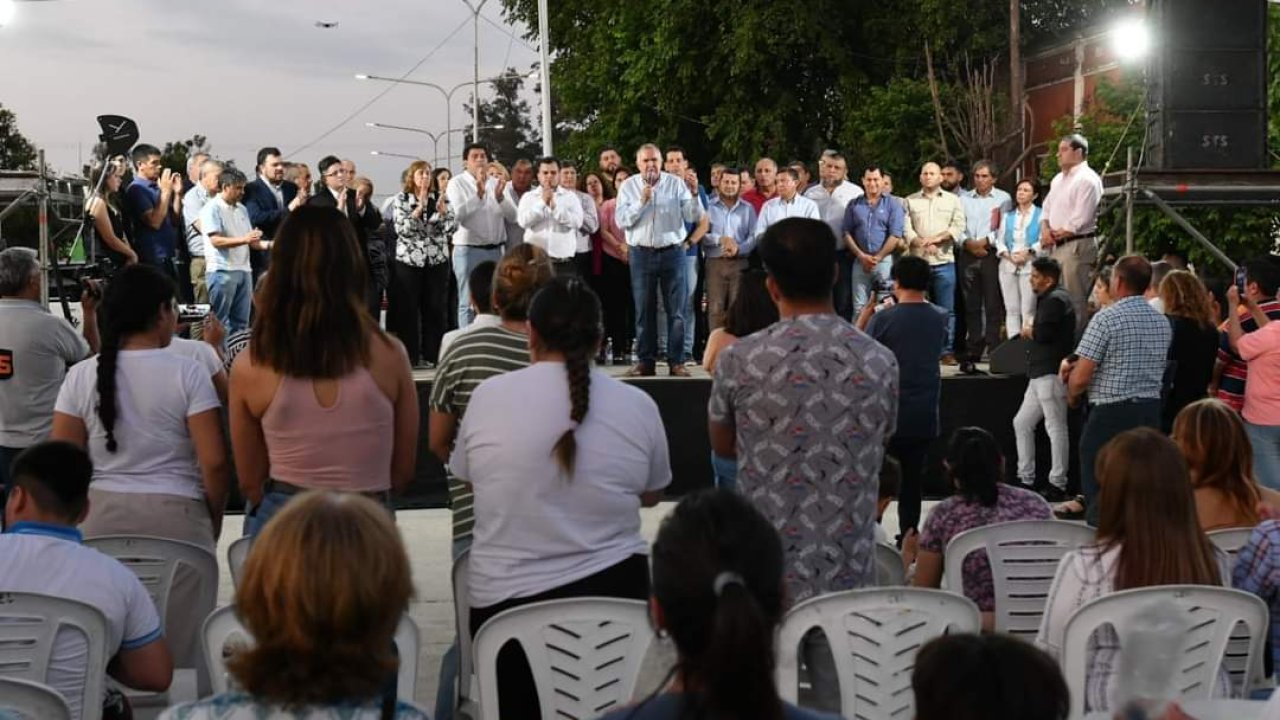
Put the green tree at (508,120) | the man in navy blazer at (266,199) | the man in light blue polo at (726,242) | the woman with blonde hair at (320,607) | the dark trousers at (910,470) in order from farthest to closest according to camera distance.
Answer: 1. the green tree at (508,120)
2. the man in light blue polo at (726,242)
3. the man in navy blazer at (266,199)
4. the dark trousers at (910,470)
5. the woman with blonde hair at (320,607)

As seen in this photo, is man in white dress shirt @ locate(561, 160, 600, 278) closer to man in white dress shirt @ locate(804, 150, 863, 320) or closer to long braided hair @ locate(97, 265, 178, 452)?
man in white dress shirt @ locate(804, 150, 863, 320)

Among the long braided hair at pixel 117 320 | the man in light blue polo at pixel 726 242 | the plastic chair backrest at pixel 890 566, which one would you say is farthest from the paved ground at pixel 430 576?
the man in light blue polo at pixel 726 242

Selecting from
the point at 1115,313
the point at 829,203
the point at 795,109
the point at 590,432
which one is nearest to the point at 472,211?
the point at 829,203

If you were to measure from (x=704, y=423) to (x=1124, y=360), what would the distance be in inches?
127

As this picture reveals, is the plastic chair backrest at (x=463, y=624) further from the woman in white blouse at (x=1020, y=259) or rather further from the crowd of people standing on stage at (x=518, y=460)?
the woman in white blouse at (x=1020, y=259)

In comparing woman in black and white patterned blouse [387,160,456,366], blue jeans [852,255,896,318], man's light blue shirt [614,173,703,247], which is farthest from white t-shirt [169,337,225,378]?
blue jeans [852,255,896,318]

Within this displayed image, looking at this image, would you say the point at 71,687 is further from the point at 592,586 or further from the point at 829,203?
the point at 829,203

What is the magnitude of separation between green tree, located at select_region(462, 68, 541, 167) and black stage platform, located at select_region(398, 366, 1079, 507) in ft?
304

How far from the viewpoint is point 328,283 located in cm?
406

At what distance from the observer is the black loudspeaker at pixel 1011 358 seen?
10.1 metres

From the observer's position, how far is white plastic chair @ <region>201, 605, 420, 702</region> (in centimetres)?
344

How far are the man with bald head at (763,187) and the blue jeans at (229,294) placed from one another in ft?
13.9

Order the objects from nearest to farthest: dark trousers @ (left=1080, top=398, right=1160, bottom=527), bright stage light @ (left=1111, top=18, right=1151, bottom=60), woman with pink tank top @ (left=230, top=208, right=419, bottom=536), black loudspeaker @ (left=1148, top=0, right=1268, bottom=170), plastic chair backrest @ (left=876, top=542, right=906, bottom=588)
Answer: woman with pink tank top @ (left=230, top=208, right=419, bottom=536) < plastic chair backrest @ (left=876, top=542, right=906, bottom=588) < dark trousers @ (left=1080, top=398, right=1160, bottom=527) < black loudspeaker @ (left=1148, top=0, right=1268, bottom=170) < bright stage light @ (left=1111, top=18, right=1151, bottom=60)

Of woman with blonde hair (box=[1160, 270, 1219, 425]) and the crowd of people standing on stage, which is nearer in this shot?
the crowd of people standing on stage
